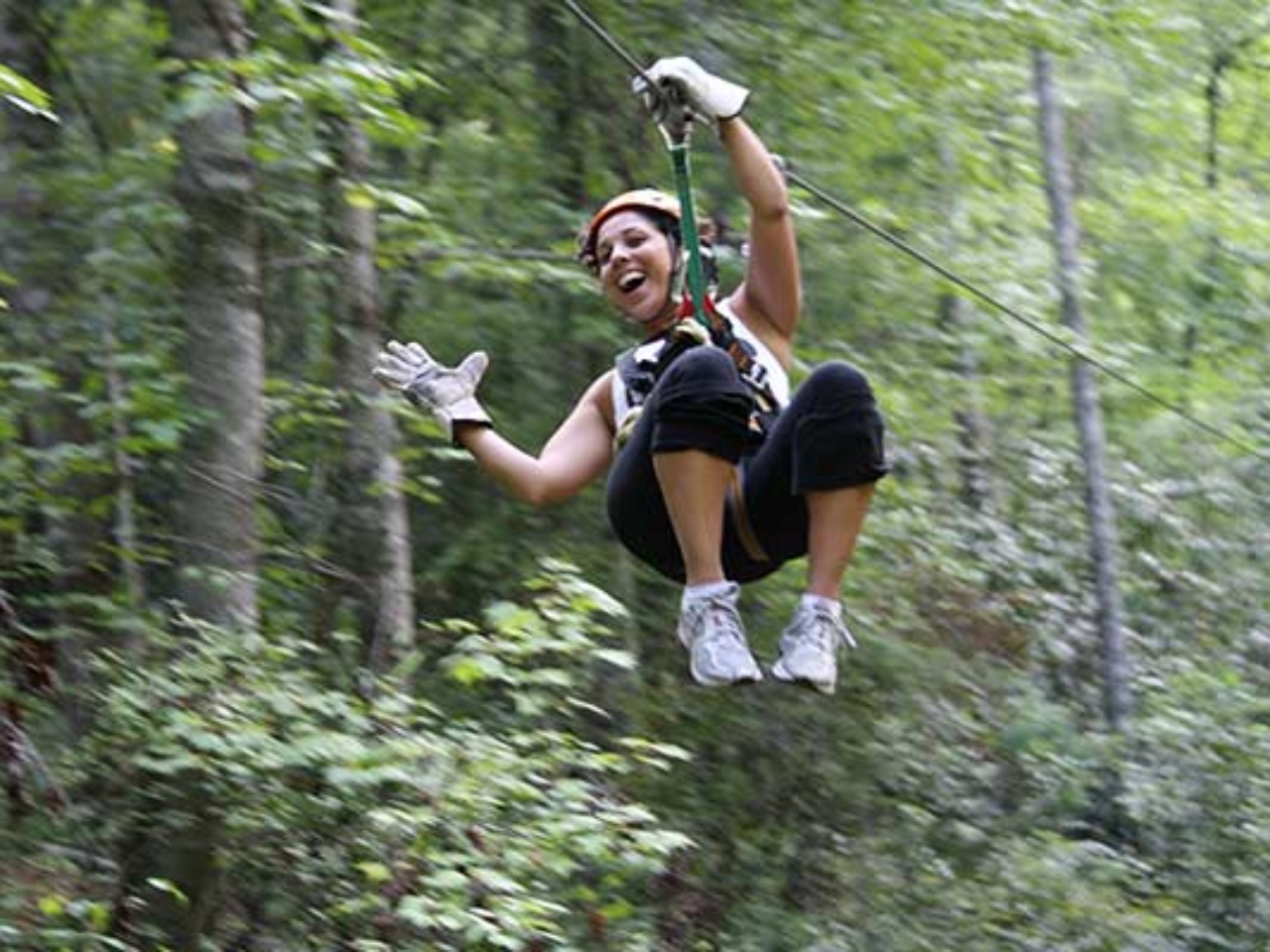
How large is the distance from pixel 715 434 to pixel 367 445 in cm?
304

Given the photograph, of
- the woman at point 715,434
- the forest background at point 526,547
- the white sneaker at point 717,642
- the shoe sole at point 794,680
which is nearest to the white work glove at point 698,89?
the woman at point 715,434

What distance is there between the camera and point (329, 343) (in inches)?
300

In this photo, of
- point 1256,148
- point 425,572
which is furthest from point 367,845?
point 1256,148

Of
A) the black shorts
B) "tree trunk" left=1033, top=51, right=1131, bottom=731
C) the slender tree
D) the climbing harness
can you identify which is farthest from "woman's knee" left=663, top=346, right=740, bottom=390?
"tree trunk" left=1033, top=51, right=1131, bottom=731

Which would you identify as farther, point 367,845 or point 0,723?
point 367,845

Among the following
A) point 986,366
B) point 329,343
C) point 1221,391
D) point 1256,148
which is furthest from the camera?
point 1256,148

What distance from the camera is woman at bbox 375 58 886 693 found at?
423 centimetres

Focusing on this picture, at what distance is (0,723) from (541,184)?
136 inches

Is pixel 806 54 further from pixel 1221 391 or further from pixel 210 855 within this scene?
pixel 1221 391

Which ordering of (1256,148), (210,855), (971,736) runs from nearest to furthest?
(210,855)
(971,736)
(1256,148)

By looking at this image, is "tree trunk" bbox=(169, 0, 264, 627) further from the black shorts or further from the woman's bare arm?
the black shorts

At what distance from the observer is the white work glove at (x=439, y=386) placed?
15.0ft

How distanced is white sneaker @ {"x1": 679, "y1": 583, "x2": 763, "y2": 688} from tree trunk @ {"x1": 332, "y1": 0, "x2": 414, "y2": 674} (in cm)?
257

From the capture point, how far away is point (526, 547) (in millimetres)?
7773
